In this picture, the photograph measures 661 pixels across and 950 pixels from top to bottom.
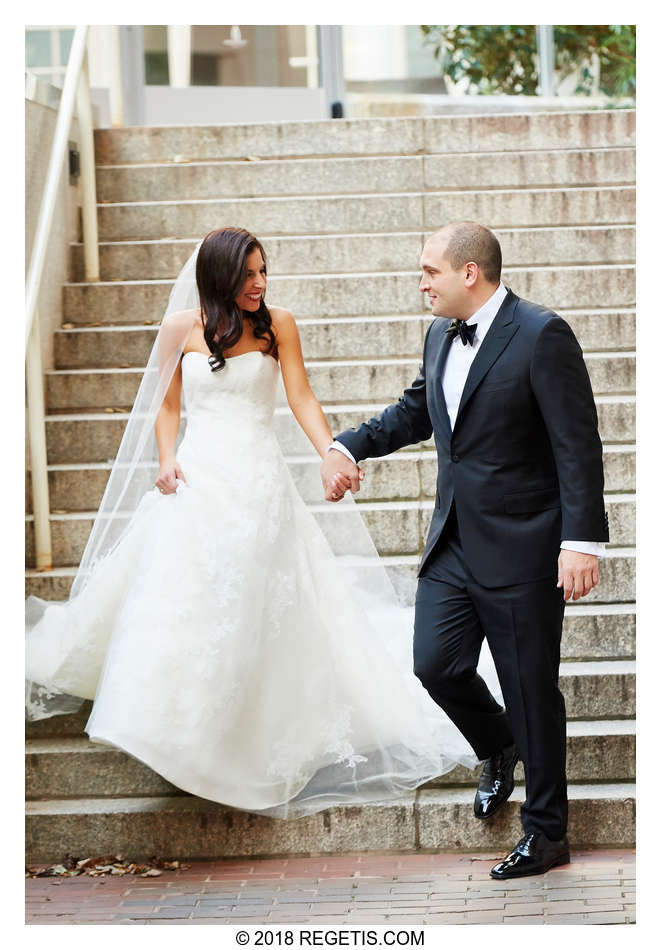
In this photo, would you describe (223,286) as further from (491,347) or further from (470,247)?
(491,347)

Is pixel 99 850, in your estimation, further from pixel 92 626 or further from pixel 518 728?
pixel 518 728

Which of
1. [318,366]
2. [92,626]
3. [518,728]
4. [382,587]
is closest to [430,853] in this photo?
[518,728]

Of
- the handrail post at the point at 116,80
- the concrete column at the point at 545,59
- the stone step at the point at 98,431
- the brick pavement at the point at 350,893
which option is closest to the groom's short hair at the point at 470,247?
the brick pavement at the point at 350,893

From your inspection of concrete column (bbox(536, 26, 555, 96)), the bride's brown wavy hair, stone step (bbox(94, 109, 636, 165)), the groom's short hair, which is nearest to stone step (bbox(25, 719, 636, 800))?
the bride's brown wavy hair

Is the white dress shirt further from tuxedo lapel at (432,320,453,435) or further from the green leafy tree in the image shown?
the green leafy tree

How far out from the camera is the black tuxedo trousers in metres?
3.63

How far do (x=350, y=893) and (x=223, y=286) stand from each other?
7.08ft

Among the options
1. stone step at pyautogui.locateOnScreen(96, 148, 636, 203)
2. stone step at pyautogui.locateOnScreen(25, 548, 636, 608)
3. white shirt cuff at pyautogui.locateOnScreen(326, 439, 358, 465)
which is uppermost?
stone step at pyautogui.locateOnScreen(96, 148, 636, 203)

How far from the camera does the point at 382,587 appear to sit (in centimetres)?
455

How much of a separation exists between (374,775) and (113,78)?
7789 millimetres

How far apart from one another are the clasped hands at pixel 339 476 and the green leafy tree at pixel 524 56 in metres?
7.05

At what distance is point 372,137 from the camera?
7.71m

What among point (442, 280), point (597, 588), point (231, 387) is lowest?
point (597, 588)

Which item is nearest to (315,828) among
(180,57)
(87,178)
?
(87,178)
